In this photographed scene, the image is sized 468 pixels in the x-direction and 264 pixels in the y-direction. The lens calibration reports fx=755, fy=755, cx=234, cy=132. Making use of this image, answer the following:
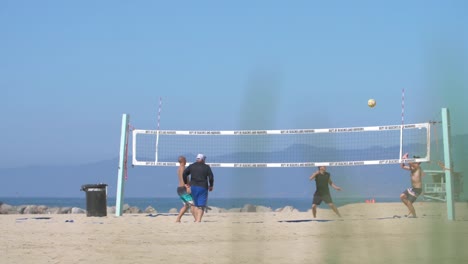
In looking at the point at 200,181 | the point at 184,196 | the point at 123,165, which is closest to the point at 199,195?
the point at 200,181

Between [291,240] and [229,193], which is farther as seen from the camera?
[291,240]

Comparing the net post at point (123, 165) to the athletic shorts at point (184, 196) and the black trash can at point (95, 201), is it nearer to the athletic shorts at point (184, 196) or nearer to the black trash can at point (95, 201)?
the black trash can at point (95, 201)

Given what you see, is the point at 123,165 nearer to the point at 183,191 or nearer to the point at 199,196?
the point at 183,191

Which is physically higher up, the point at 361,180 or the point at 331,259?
the point at 361,180

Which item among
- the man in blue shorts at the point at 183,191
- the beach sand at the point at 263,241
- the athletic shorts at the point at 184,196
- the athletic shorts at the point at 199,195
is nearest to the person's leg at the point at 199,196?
the athletic shorts at the point at 199,195

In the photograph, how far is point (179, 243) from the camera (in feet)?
31.0

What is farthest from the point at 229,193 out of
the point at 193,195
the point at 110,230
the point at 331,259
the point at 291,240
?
the point at 193,195

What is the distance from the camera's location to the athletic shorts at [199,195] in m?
14.6

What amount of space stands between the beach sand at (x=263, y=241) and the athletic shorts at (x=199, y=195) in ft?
6.22

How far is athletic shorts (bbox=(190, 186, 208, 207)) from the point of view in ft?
47.8

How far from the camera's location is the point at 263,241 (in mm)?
1746

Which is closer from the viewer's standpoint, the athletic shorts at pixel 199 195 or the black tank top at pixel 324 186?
the black tank top at pixel 324 186

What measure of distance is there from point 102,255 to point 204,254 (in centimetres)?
113

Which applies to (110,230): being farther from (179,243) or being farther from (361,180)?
(361,180)
